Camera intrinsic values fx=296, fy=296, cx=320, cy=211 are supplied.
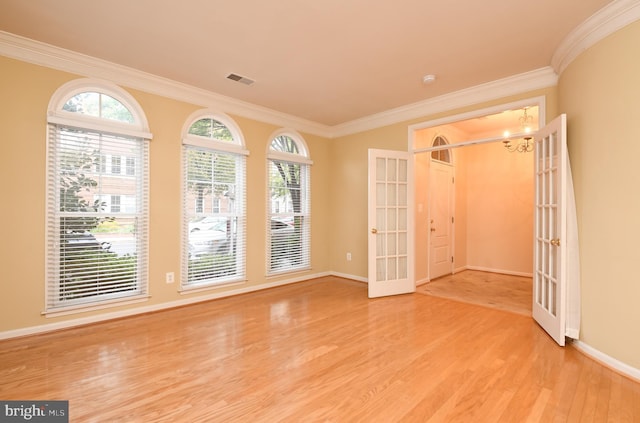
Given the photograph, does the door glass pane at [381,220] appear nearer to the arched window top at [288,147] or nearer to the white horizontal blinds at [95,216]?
the arched window top at [288,147]

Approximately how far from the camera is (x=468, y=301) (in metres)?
4.05

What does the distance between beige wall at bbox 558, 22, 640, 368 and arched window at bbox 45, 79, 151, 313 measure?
452 cm

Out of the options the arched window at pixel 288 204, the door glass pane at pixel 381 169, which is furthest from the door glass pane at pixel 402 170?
Result: the arched window at pixel 288 204

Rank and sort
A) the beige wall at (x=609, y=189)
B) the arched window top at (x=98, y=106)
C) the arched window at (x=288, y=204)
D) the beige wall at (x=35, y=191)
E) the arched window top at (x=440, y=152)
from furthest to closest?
the arched window top at (x=440, y=152) < the arched window at (x=288, y=204) < the arched window top at (x=98, y=106) < the beige wall at (x=35, y=191) < the beige wall at (x=609, y=189)

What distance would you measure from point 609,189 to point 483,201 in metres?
4.06

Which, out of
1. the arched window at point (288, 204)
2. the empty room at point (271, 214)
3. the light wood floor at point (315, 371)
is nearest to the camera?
the light wood floor at point (315, 371)

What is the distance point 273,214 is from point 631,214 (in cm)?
413

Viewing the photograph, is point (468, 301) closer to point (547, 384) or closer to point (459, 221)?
point (547, 384)

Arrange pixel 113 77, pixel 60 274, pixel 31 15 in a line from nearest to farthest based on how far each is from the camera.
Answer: pixel 31 15 → pixel 60 274 → pixel 113 77

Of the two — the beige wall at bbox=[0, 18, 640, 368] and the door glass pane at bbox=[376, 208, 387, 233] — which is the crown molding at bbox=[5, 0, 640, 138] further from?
the door glass pane at bbox=[376, 208, 387, 233]

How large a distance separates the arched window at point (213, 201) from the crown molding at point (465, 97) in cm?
227

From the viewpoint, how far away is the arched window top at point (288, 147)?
4926mm

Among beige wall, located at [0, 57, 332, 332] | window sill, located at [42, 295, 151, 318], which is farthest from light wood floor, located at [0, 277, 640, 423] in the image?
beige wall, located at [0, 57, 332, 332]

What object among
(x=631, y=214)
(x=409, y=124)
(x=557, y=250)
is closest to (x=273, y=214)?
(x=409, y=124)
